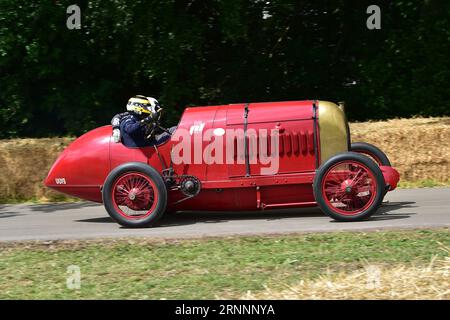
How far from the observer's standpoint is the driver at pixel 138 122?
1010 cm

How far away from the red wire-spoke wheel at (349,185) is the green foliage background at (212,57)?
6463 mm

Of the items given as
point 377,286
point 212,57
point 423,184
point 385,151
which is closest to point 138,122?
point 377,286

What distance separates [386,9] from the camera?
18.0m

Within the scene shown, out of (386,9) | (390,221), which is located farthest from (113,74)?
(390,221)

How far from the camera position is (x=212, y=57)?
17844 mm

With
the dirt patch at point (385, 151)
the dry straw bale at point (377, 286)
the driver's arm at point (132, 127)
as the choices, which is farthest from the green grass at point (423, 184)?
the dry straw bale at point (377, 286)

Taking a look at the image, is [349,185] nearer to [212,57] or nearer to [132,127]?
[132,127]

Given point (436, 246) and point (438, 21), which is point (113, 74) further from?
point (436, 246)

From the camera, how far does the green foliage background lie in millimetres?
15508

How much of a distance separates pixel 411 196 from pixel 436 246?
3.79 metres

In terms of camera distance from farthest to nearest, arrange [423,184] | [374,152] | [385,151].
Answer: [385,151] → [423,184] → [374,152]

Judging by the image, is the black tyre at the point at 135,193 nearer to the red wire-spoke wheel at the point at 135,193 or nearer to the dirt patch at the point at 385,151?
the red wire-spoke wheel at the point at 135,193

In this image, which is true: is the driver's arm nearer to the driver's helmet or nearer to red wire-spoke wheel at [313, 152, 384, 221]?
the driver's helmet

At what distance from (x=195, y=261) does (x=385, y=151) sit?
613 cm
